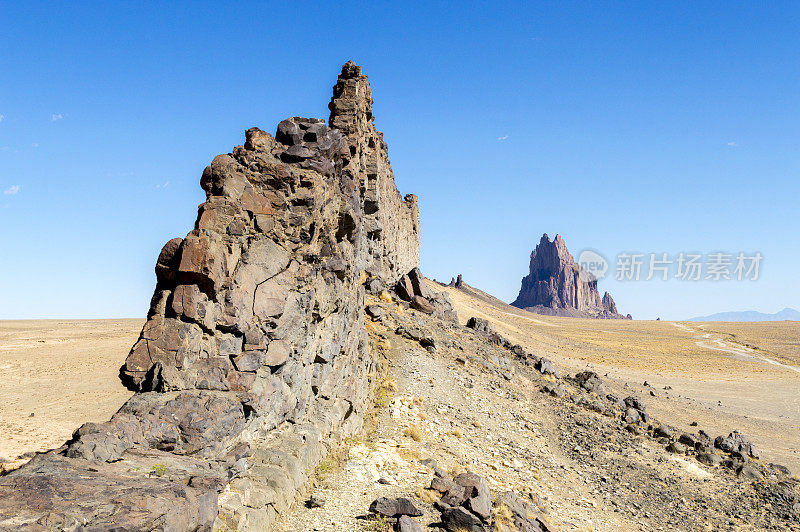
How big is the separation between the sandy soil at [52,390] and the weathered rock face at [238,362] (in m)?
1.60

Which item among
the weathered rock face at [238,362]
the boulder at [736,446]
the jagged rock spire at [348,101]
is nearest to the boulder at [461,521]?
the weathered rock face at [238,362]

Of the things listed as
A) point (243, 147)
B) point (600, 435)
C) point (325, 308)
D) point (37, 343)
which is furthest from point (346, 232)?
point (37, 343)

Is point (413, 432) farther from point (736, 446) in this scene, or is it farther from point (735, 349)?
point (735, 349)

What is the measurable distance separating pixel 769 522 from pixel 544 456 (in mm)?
7647

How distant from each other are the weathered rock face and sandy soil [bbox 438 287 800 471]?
24833mm

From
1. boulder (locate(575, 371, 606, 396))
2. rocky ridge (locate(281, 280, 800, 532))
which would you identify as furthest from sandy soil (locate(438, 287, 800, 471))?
rocky ridge (locate(281, 280, 800, 532))

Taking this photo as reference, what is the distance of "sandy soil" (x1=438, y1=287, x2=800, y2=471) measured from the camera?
30734 millimetres

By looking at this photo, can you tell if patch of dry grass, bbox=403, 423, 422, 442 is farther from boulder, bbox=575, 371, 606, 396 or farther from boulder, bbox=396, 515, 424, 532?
boulder, bbox=575, 371, 606, 396

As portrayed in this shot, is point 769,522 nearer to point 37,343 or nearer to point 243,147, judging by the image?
point 243,147

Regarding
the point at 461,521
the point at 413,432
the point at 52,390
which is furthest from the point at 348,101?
the point at 52,390

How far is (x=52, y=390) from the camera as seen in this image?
27.0 m

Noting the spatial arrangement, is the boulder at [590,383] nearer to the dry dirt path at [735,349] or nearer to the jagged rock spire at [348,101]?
the jagged rock spire at [348,101]

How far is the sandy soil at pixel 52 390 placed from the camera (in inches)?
727

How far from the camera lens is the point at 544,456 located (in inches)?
742
